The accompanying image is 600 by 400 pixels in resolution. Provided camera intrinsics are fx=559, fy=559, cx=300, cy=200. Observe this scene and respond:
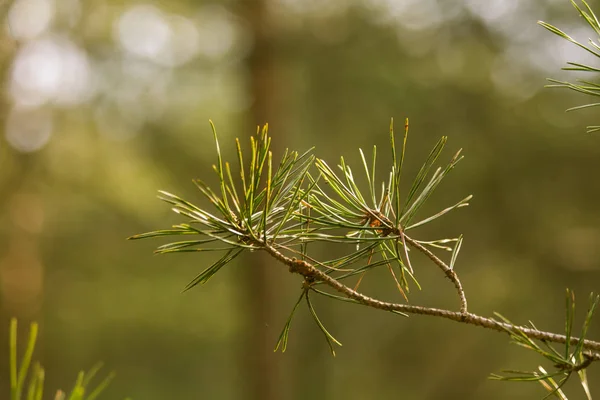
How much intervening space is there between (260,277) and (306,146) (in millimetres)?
1514

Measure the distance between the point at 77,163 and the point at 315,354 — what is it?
81.7 inches

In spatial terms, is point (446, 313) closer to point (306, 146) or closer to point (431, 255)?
point (431, 255)

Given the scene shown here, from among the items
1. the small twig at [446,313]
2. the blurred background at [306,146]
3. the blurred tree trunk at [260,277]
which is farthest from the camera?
the blurred background at [306,146]

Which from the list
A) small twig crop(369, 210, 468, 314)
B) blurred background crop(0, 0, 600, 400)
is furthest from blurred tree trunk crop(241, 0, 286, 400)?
small twig crop(369, 210, 468, 314)

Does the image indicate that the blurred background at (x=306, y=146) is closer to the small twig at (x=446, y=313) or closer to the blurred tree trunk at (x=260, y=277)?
the blurred tree trunk at (x=260, y=277)

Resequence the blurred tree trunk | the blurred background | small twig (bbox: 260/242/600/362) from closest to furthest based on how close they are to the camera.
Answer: small twig (bbox: 260/242/600/362), the blurred tree trunk, the blurred background

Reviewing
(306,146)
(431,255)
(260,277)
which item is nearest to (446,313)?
Result: (431,255)

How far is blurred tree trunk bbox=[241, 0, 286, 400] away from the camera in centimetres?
253

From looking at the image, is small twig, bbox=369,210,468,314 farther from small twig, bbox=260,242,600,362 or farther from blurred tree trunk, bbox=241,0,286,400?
blurred tree trunk, bbox=241,0,286,400

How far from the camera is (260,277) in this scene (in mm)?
2553

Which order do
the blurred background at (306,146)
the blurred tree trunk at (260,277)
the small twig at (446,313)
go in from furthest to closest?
the blurred background at (306,146)
the blurred tree trunk at (260,277)
the small twig at (446,313)

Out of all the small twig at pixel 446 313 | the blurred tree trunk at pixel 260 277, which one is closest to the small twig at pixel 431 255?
the small twig at pixel 446 313

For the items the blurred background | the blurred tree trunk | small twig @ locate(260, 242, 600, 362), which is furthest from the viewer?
the blurred background

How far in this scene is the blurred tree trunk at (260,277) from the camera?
2533 mm
